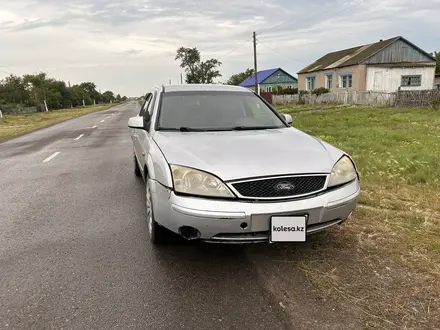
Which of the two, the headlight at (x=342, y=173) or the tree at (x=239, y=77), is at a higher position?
the tree at (x=239, y=77)

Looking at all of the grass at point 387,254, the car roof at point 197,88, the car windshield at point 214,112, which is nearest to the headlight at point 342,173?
the grass at point 387,254

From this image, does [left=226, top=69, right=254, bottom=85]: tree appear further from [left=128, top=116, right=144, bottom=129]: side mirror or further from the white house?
[left=128, top=116, right=144, bottom=129]: side mirror

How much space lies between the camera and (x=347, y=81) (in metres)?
33.6

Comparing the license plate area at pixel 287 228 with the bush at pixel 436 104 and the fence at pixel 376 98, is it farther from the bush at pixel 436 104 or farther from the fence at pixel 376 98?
the fence at pixel 376 98

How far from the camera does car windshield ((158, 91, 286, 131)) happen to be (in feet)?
13.6

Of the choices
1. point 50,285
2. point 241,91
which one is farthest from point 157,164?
Result: point 241,91

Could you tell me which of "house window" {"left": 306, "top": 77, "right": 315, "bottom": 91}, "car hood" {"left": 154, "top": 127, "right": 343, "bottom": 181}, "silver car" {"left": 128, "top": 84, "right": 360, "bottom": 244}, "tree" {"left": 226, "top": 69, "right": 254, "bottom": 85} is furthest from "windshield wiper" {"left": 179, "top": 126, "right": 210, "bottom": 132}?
"tree" {"left": 226, "top": 69, "right": 254, "bottom": 85}

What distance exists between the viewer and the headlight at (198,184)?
2744mm

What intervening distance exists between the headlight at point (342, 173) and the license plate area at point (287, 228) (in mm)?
438

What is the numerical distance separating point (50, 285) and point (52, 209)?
2.21 metres

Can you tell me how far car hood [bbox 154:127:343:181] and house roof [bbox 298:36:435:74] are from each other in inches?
1223

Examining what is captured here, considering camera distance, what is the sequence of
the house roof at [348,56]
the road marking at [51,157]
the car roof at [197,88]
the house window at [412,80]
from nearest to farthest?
the car roof at [197,88] < the road marking at [51,157] < the house roof at [348,56] < the house window at [412,80]

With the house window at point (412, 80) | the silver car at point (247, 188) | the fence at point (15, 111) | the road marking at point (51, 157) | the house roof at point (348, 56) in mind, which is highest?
the house roof at point (348, 56)

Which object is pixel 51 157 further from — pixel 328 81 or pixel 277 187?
pixel 328 81
